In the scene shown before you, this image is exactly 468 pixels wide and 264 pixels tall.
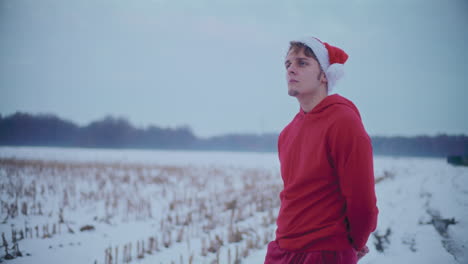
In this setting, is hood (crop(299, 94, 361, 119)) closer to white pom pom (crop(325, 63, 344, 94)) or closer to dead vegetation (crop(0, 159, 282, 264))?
white pom pom (crop(325, 63, 344, 94))

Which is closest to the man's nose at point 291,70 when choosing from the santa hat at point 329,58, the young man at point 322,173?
the young man at point 322,173

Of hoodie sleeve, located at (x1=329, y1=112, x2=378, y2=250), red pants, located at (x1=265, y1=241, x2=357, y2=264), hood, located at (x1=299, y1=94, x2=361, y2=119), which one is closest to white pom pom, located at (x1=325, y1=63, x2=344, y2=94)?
hood, located at (x1=299, y1=94, x2=361, y2=119)

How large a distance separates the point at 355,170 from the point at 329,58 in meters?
0.89

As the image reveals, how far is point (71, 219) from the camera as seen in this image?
21.0 feet

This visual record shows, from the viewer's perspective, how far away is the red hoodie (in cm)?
138

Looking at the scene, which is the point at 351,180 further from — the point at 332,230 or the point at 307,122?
the point at 307,122

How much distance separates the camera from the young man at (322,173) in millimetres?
1389

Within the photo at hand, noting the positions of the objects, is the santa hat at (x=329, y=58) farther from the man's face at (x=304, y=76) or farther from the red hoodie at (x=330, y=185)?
the red hoodie at (x=330, y=185)

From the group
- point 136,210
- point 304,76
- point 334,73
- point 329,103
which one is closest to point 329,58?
point 334,73

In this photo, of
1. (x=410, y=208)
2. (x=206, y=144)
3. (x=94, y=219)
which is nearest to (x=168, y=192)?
(x=94, y=219)

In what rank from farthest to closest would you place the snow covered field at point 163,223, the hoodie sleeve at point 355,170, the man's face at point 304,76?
the snow covered field at point 163,223
the man's face at point 304,76
the hoodie sleeve at point 355,170

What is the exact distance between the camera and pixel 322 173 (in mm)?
1518

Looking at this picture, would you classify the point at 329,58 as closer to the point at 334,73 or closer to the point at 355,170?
the point at 334,73

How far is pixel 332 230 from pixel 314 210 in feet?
0.49
